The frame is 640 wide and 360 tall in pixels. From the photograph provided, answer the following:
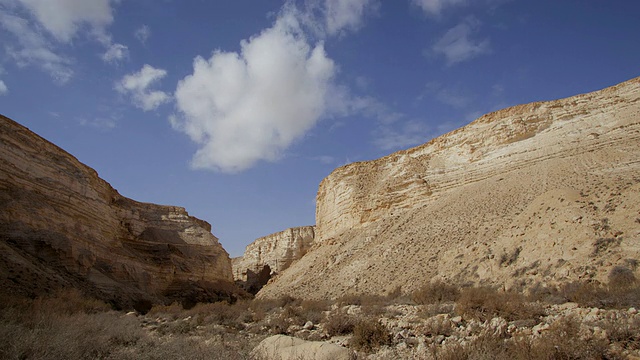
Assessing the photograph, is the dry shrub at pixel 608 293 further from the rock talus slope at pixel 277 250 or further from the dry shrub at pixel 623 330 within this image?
the rock talus slope at pixel 277 250

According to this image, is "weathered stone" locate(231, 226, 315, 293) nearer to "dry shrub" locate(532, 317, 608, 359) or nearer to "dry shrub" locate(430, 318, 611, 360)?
"dry shrub" locate(430, 318, 611, 360)

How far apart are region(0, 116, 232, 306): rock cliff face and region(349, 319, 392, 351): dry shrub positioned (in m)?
14.9

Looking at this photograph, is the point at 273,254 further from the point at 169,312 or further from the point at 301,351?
the point at 301,351

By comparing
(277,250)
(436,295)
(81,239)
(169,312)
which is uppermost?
(277,250)

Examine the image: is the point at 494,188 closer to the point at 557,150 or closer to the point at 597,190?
the point at 557,150

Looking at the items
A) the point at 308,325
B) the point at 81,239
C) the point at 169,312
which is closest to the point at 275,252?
the point at 81,239

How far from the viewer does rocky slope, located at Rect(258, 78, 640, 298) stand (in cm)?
1530

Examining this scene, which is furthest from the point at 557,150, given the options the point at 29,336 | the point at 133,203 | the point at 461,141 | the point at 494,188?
the point at 133,203

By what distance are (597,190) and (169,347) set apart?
18862 mm

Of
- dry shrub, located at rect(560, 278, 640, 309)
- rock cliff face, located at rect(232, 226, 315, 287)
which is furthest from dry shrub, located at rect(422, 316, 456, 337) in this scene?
rock cliff face, located at rect(232, 226, 315, 287)

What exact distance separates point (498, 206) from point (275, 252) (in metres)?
37.6

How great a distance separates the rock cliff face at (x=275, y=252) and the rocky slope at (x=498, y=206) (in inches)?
522

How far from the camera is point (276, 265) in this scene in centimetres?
5450

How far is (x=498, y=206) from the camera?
2319cm
